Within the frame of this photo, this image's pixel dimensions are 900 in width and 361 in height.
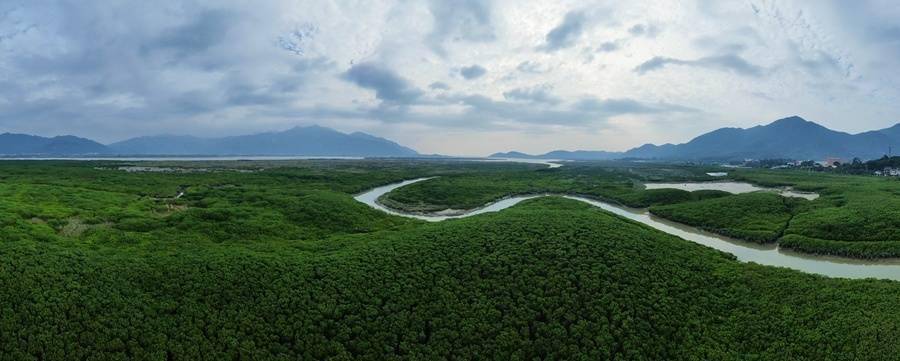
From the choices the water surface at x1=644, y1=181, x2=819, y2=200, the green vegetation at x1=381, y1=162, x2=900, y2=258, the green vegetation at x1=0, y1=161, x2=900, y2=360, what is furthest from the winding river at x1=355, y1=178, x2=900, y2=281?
the water surface at x1=644, y1=181, x2=819, y2=200

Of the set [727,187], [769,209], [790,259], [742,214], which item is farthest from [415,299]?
[727,187]

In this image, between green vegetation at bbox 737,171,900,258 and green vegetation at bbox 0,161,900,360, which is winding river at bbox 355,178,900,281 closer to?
green vegetation at bbox 737,171,900,258

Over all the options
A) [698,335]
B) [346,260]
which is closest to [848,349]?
[698,335]

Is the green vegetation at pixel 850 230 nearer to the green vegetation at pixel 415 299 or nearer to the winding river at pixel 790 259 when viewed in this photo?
the winding river at pixel 790 259

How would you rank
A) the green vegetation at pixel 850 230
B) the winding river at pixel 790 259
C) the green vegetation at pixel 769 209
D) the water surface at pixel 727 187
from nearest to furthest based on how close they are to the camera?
1. the winding river at pixel 790 259
2. the green vegetation at pixel 850 230
3. the green vegetation at pixel 769 209
4. the water surface at pixel 727 187

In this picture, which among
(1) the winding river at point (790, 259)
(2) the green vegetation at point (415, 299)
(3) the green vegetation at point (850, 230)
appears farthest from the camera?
(3) the green vegetation at point (850, 230)

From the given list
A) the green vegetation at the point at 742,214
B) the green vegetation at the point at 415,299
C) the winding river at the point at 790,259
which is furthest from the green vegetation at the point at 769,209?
the green vegetation at the point at 415,299

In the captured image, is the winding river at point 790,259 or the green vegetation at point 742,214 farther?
the green vegetation at point 742,214
